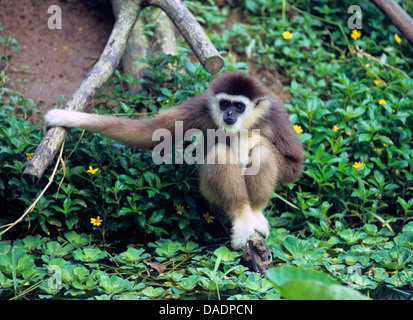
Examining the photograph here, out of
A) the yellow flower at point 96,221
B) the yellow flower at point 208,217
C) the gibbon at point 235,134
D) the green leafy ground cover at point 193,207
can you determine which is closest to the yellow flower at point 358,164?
the green leafy ground cover at point 193,207

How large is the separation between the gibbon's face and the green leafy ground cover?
747 millimetres

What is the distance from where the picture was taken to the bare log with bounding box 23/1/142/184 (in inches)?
173

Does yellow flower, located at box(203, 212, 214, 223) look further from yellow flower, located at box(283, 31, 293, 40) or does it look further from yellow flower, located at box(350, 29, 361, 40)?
yellow flower, located at box(350, 29, 361, 40)

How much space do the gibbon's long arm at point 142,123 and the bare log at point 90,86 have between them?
22 cm

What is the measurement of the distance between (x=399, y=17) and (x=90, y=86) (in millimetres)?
4165

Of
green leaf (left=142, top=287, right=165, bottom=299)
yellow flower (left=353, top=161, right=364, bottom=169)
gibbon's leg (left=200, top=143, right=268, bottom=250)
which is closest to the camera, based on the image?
green leaf (left=142, top=287, right=165, bottom=299)

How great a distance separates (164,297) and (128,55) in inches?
150

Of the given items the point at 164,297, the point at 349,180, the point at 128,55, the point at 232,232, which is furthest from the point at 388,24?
the point at 164,297

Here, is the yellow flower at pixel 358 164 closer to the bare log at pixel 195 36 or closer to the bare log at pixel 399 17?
the bare log at pixel 399 17

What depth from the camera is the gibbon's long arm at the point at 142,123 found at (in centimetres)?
504

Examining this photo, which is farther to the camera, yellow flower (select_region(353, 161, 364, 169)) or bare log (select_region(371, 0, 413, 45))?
bare log (select_region(371, 0, 413, 45))

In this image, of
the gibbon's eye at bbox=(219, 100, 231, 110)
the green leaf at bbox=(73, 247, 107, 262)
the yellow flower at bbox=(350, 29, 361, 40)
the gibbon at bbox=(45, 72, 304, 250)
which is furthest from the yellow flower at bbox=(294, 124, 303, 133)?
the green leaf at bbox=(73, 247, 107, 262)

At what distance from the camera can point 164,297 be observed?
4.28 m

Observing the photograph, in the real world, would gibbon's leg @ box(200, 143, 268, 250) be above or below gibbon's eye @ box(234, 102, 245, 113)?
below
